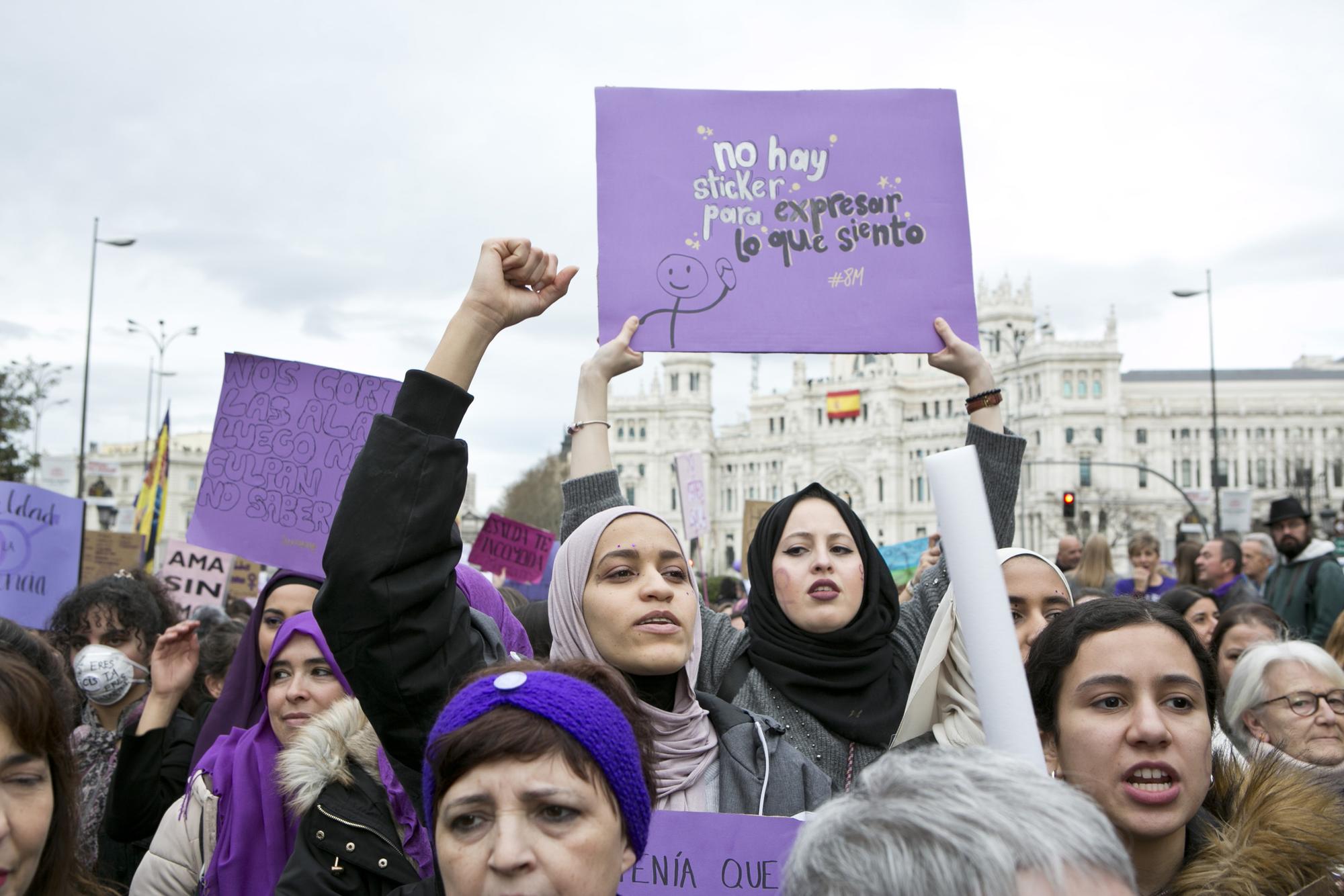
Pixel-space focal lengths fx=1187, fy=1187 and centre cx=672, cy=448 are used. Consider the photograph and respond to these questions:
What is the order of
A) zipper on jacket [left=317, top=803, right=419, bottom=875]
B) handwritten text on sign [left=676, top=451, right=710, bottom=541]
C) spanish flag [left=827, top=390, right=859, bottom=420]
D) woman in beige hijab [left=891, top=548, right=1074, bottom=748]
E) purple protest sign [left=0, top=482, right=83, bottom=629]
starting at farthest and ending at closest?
1. spanish flag [left=827, top=390, right=859, bottom=420]
2. handwritten text on sign [left=676, top=451, right=710, bottom=541]
3. purple protest sign [left=0, top=482, right=83, bottom=629]
4. zipper on jacket [left=317, top=803, right=419, bottom=875]
5. woman in beige hijab [left=891, top=548, right=1074, bottom=748]

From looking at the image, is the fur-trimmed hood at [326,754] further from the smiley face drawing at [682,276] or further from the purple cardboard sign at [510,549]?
the purple cardboard sign at [510,549]

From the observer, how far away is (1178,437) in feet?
268

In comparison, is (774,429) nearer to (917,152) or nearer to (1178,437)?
(1178,437)

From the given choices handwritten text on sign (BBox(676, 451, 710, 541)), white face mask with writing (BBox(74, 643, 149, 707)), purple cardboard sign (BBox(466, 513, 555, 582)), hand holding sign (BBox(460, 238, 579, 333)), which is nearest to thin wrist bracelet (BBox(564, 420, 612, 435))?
hand holding sign (BBox(460, 238, 579, 333))

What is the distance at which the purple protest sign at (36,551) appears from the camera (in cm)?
536

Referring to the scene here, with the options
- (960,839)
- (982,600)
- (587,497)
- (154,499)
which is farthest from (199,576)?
(960,839)

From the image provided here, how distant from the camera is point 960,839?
3.89 feet

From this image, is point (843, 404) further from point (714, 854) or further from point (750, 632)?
point (714, 854)

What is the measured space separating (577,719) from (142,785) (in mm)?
2211

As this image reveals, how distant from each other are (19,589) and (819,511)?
13.1ft

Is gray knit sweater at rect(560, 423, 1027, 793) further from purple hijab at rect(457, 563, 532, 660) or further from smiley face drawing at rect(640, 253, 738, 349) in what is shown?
smiley face drawing at rect(640, 253, 738, 349)

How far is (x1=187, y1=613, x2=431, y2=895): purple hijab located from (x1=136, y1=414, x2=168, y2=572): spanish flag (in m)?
7.81

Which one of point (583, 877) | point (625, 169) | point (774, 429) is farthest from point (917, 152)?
point (774, 429)

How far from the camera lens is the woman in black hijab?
9.57ft
